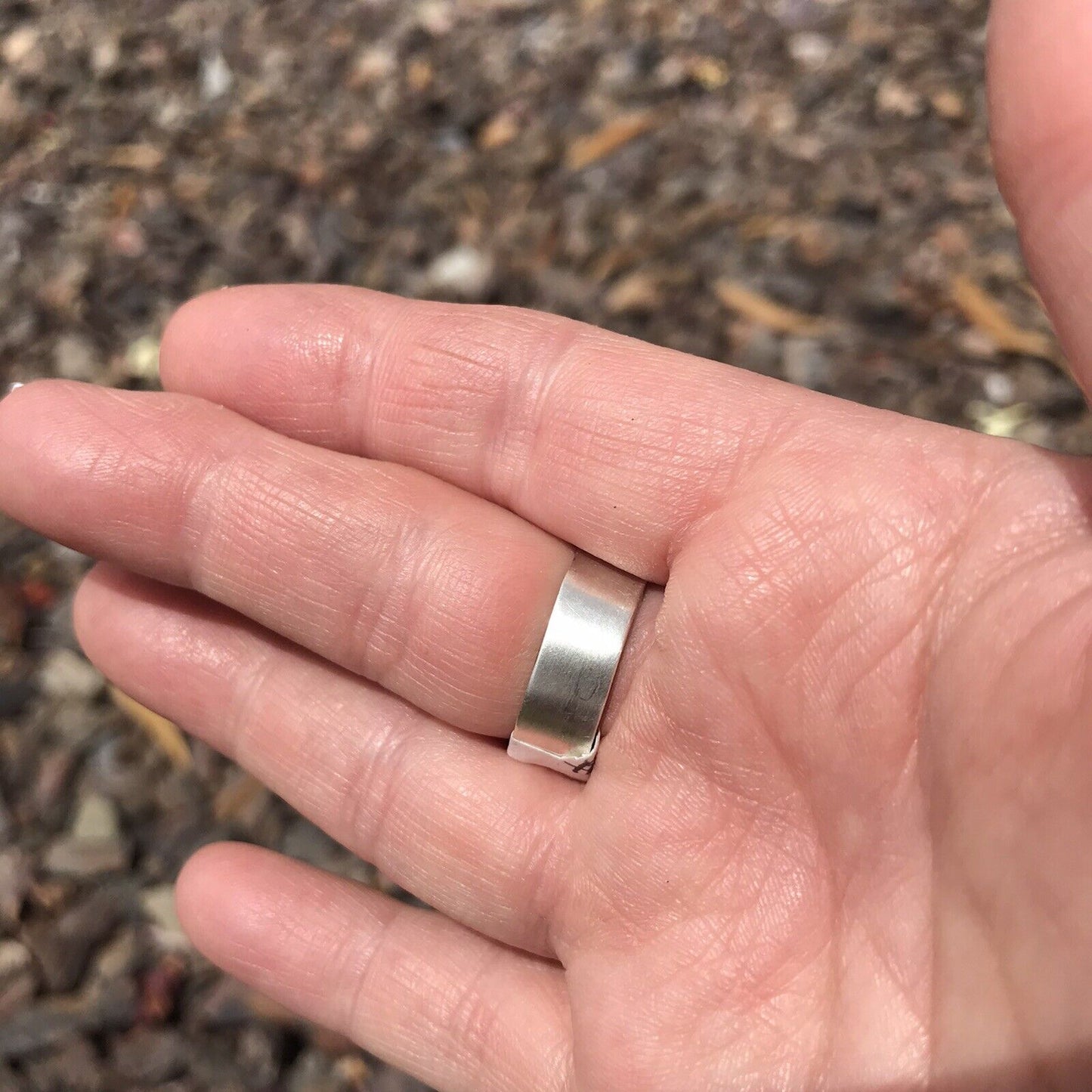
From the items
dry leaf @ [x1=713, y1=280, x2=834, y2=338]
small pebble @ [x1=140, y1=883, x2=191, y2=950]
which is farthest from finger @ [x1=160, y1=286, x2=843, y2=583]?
small pebble @ [x1=140, y1=883, x2=191, y2=950]

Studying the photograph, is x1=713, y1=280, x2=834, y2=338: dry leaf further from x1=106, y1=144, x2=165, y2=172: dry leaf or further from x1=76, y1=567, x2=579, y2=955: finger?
x1=106, y1=144, x2=165, y2=172: dry leaf

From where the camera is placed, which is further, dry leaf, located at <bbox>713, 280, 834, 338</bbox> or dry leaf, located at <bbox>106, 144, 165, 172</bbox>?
dry leaf, located at <bbox>106, 144, 165, 172</bbox>

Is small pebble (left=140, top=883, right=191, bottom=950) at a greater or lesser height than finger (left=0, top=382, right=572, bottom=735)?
lesser

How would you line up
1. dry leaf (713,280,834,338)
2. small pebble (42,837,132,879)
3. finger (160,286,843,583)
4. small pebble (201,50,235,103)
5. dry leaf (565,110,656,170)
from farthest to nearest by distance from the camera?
1. small pebble (201,50,235,103)
2. dry leaf (565,110,656,170)
3. dry leaf (713,280,834,338)
4. small pebble (42,837,132,879)
5. finger (160,286,843,583)

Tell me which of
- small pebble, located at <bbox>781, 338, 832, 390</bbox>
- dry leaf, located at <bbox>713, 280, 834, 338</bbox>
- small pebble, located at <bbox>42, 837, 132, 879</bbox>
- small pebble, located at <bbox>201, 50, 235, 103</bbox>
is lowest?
small pebble, located at <bbox>42, 837, 132, 879</bbox>

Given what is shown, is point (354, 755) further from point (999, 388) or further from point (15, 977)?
point (999, 388)

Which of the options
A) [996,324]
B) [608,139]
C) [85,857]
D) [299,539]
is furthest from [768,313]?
[85,857]
